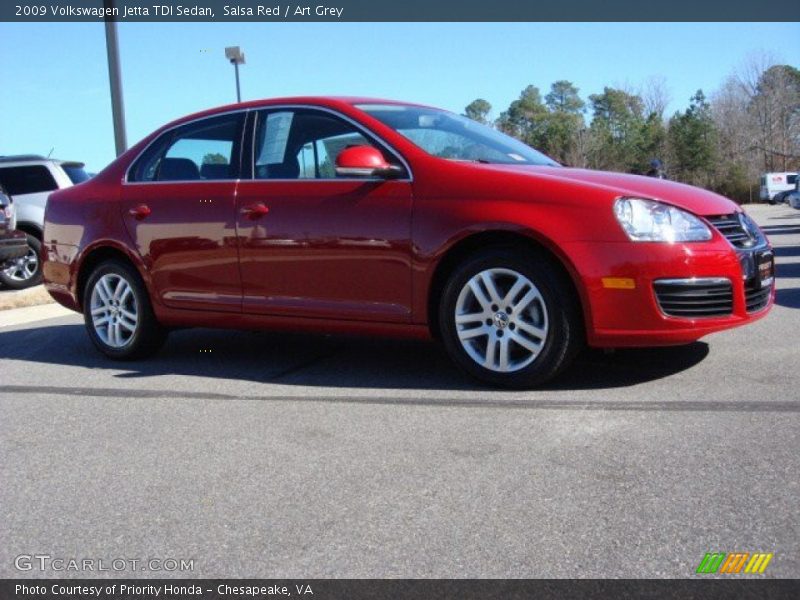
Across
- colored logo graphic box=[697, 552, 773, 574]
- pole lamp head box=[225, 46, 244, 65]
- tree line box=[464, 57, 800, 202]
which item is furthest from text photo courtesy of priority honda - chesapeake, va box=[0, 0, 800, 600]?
tree line box=[464, 57, 800, 202]

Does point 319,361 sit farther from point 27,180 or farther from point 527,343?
point 27,180

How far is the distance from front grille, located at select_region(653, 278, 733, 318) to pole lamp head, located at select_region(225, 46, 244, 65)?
62.6 ft

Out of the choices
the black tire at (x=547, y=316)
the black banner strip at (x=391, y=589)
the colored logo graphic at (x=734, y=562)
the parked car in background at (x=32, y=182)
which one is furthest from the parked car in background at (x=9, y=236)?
the colored logo graphic at (x=734, y=562)

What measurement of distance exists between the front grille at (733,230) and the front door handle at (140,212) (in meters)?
3.44

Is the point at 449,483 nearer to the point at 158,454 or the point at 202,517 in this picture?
the point at 202,517

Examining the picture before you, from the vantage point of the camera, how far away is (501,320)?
4.77m

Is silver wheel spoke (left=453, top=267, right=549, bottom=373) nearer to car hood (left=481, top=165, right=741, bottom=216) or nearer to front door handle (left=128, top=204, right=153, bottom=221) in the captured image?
car hood (left=481, top=165, right=741, bottom=216)

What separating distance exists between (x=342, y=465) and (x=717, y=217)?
237cm

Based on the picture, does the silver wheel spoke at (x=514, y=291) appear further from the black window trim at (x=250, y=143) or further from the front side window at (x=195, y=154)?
the front side window at (x=195, y=154)

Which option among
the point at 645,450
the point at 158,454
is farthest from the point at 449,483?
the point at 158,454

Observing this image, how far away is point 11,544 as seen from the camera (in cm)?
308

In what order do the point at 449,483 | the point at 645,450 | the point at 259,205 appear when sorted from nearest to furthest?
the point at 449,483, the point at 645,450, the point at 259,205

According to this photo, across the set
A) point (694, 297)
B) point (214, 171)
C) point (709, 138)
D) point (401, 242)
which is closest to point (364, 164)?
point (401, 242)

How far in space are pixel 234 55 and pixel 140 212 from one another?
17076 millimetres
